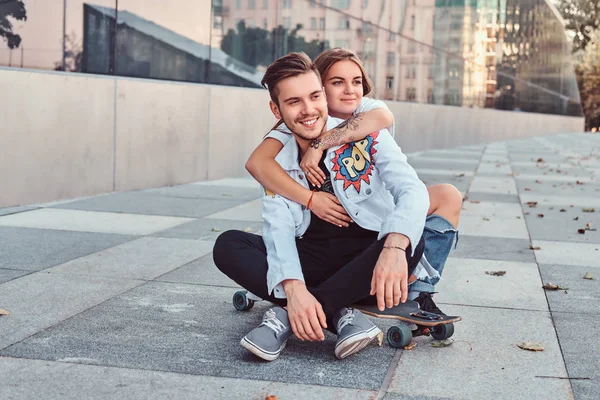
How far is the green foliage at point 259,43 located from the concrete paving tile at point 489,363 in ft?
28.7

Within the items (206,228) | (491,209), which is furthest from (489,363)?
(491,209)

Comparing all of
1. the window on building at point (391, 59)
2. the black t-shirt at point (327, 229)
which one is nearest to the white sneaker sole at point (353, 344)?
the black t-shirt at point (327, 229)

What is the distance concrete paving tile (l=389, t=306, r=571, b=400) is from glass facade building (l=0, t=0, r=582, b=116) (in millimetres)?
5458

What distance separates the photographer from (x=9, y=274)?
494 cm

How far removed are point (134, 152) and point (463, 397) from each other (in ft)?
23.7

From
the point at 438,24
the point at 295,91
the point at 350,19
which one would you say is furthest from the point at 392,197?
the point at 438,24

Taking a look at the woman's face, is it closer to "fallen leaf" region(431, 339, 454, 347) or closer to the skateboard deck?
the skateboard deck

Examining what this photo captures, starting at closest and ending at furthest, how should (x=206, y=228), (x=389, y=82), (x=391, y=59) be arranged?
(x=206, y=228) → (x=389, y=82) → (x=391, y=59)

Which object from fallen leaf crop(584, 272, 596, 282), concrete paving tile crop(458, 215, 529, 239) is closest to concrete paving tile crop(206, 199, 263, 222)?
concrete paving tile crop(458, 215, 529, 239)

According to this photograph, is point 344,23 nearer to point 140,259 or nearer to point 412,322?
point 140,259

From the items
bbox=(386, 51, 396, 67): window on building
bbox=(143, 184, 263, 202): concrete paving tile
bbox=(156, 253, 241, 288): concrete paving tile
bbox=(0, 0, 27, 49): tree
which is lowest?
bbox=(156, 253, 241, 288): concrete paving tile

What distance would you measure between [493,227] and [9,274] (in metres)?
4.29

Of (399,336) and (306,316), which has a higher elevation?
(306,316)

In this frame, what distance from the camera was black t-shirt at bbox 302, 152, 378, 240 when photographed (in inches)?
152
